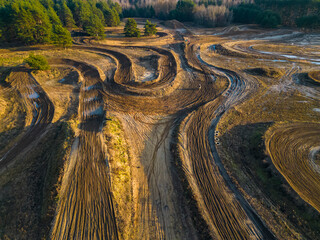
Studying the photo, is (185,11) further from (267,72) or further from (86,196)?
(86,196)

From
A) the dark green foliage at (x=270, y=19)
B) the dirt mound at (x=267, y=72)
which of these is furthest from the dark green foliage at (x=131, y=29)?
the dark green foliage at (x=270, y=19)

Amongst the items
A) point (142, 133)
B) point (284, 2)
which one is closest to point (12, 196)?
point (142, 133)

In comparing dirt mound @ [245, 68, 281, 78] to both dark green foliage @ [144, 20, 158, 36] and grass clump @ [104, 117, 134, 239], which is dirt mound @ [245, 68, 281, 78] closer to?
grass clump @ [104, 117, 134, 239]

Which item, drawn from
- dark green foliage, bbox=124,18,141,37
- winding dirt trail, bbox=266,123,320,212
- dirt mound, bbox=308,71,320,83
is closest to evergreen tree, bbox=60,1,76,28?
dark green foliage, bbox=124,18,141,37

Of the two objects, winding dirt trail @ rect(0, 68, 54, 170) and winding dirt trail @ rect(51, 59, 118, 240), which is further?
winding dirt trail @ rect(0, 68, 54, 170)

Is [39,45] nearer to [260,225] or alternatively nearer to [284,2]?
[260,225]

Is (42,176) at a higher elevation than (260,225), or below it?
higher
